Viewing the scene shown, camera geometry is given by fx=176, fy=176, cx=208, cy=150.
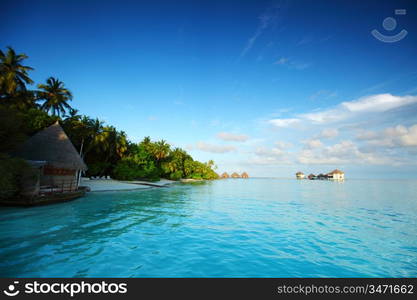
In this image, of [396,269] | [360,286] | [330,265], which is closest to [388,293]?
[360,286]

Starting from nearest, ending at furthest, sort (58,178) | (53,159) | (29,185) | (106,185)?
1. (29,185)
2. (53,159)
3. (58,178)
4. (106,185)

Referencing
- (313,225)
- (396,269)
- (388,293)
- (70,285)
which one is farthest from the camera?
(313,225)

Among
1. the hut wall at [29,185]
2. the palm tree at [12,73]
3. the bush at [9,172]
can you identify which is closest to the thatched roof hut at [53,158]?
the hut wall at [29,185]

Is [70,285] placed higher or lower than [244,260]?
higher

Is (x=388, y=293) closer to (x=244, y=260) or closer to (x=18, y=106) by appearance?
(x=244, y=260)

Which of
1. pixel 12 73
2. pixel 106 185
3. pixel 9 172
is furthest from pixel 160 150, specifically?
pixel 9 172

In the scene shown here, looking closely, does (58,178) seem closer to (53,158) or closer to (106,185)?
(53,158)

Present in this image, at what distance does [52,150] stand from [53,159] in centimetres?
101

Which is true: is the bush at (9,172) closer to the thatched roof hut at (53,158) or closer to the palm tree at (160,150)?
the thatched roof hut at (53,158)

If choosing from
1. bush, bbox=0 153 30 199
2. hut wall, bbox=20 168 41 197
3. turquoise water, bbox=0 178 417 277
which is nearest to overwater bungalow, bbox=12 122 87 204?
hut wall, bbox=20 168 41 197

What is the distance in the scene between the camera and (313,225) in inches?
403

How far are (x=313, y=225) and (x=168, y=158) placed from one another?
164 feet

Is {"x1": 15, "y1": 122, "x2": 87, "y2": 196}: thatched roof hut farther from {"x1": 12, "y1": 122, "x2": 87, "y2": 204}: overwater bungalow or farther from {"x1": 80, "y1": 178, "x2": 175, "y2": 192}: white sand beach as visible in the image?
{"x1": 80, "y1": 178, "x2": 175, "y2": 192}: white sand beach

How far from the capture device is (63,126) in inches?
1086
